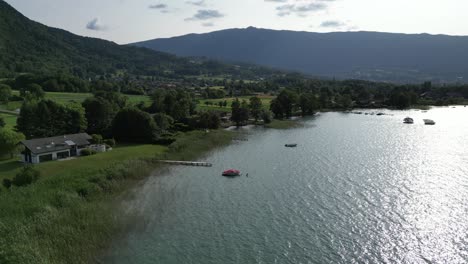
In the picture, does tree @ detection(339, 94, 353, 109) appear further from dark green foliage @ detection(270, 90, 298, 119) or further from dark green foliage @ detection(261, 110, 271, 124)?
dark green foliage @ detection(261, 110, 271, 124)

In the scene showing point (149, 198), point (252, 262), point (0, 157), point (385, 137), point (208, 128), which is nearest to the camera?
point (252, 262)

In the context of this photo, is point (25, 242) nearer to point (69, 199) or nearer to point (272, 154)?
point (69, 199)

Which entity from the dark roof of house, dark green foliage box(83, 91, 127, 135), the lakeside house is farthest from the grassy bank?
the lakeside house

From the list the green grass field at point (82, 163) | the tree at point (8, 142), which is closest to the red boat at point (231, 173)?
the green grass field at point (82, 163)

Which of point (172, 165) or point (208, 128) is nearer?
point (172, 165)

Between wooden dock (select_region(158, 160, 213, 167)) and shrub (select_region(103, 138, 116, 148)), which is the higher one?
shrub (select_region(103, 138, 116, 148))

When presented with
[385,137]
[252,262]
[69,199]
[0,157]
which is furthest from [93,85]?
[252,262]
